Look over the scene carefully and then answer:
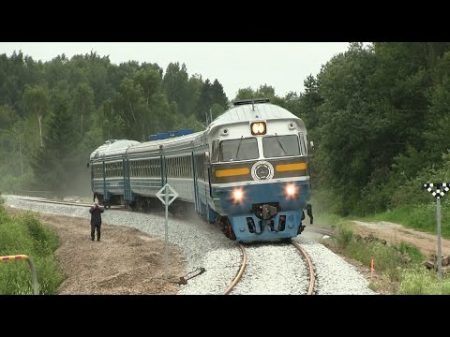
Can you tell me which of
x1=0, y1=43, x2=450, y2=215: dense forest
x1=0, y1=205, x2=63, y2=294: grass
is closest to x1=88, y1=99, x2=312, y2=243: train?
x1=0, y1=205, x2=63, y2=294: grass

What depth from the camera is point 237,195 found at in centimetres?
1689

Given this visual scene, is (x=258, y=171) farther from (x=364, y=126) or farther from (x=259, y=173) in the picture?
(x=364, y=126)

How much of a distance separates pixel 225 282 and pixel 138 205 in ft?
74.0

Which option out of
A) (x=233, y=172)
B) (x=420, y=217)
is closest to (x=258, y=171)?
(x=233, y=172)

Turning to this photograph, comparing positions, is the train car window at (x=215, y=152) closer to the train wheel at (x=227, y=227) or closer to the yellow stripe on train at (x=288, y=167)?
the yellow stripe on train at (x=288, y=167)

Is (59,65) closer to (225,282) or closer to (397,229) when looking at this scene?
(397,229)

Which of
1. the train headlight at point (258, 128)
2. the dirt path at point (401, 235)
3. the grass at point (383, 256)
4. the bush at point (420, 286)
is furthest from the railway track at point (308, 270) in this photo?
the dirt path at point (401, 235)

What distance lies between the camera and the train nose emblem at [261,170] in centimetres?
1692

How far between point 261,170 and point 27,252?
27.4 feet

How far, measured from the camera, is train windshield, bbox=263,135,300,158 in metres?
17.1

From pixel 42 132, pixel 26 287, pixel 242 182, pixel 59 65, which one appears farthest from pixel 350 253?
pixel 59 65

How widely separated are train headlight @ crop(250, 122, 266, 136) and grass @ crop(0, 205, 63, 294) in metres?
6.16

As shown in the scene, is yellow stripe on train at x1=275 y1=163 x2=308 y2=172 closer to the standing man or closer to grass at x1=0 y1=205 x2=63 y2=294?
grass at x1=0 y1=205 x2=63 y2=294

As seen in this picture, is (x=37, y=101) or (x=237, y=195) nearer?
(x=237, y=195)
